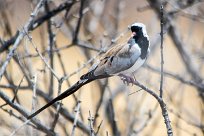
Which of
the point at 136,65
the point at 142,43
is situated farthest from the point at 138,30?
the point at 136,65

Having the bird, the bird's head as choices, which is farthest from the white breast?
→ the bird's head

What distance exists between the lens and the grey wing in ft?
9.50

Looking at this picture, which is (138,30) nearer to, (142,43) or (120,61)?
(142,43)

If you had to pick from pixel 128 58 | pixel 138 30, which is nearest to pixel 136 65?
pixel 128 58

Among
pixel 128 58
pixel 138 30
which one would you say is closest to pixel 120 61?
pixel 128 58

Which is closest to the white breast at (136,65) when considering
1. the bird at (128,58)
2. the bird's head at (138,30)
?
the bird at (128,58)

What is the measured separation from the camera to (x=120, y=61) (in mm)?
2900

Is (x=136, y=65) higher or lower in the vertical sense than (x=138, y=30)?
lower

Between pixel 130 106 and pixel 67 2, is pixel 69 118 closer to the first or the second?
pixel 67 2

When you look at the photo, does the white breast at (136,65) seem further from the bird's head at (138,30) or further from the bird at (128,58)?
the bird's head at (138,30)

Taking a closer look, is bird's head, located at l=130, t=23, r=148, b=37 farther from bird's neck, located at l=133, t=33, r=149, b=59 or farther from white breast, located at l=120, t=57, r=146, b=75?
white breast, located at l=120, t=57, r=146, b=75

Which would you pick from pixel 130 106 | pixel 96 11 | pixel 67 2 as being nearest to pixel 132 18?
pixel 96 11

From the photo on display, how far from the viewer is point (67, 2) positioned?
368 centimetres

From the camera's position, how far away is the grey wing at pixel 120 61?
289 centimetres
